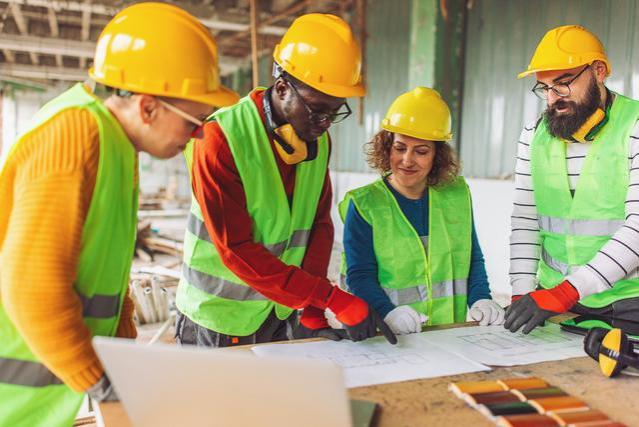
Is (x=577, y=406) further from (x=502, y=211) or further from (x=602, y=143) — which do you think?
(x=502, y=211)

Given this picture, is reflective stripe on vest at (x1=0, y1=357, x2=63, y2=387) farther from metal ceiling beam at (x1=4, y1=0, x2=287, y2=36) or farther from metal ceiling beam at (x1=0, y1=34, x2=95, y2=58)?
metal ceiling beam at (x1=0, y1=34, x2=95, y2=58)

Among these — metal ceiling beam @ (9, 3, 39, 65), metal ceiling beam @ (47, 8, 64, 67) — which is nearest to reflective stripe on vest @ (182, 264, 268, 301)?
metal ceiling beam @ (9, 3, 39, 65)

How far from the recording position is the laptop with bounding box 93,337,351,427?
3.10 ft

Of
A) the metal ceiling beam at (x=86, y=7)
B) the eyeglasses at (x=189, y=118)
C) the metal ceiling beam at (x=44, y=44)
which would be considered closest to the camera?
the eyeglasses at (x=189, y=118)

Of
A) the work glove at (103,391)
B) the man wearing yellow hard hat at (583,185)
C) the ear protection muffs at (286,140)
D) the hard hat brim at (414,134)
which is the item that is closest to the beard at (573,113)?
the man wearing yellow hard hat at (583,185)

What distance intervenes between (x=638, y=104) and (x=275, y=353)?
171cm

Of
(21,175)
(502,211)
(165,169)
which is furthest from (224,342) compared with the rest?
(165,169)

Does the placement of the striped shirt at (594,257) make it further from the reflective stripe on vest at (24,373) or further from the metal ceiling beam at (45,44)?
the metal ceiling beam at (45,44)

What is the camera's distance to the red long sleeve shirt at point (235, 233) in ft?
6.12

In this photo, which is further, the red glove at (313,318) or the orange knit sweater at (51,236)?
the red glove at (313,318)

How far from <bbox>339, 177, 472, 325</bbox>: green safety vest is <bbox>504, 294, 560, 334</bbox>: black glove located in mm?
397

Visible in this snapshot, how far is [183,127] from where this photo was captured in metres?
1.34

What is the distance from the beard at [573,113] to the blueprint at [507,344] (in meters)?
0.79

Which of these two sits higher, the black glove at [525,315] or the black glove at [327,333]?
the black glove at [525,315]
